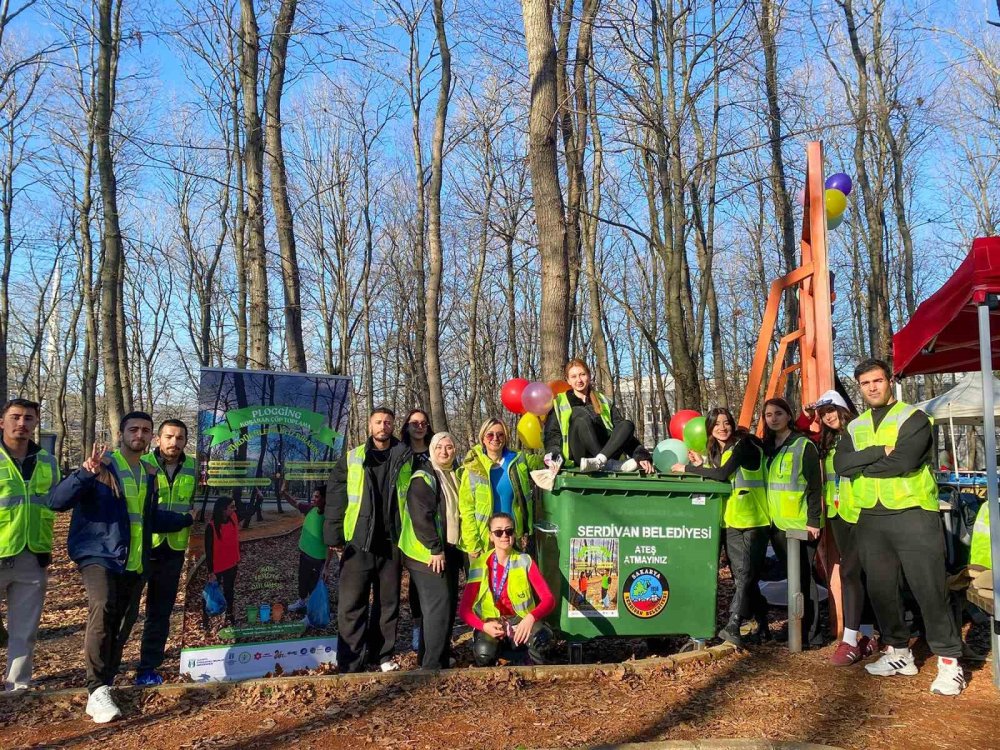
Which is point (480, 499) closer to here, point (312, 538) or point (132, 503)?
point (312, 538)

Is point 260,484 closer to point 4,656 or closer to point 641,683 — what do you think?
point 4,656

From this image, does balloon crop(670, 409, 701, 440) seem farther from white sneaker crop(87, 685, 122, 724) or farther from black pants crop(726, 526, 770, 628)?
white sneaker crop(87, 685, 122, 724)

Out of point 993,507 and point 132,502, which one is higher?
point 132,502

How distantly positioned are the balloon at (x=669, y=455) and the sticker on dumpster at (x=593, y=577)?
166 centimetres

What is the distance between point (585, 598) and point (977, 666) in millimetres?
2501

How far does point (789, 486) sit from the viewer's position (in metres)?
5.36

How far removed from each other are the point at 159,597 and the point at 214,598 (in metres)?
0.35

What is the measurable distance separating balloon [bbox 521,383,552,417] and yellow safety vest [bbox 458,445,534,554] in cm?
94

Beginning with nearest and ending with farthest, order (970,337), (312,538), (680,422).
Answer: (312,538), (970,337), (680,422)

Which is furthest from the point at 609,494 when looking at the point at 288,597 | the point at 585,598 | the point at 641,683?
the point at 288,597

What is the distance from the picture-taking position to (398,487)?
5.10m

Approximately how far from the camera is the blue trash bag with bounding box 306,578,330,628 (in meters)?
5.53

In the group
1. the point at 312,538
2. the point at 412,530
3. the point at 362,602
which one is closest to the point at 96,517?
the point at 312,538

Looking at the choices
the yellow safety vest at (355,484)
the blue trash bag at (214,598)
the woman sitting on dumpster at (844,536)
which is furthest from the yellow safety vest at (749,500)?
the blue trash bag at (214,598)
